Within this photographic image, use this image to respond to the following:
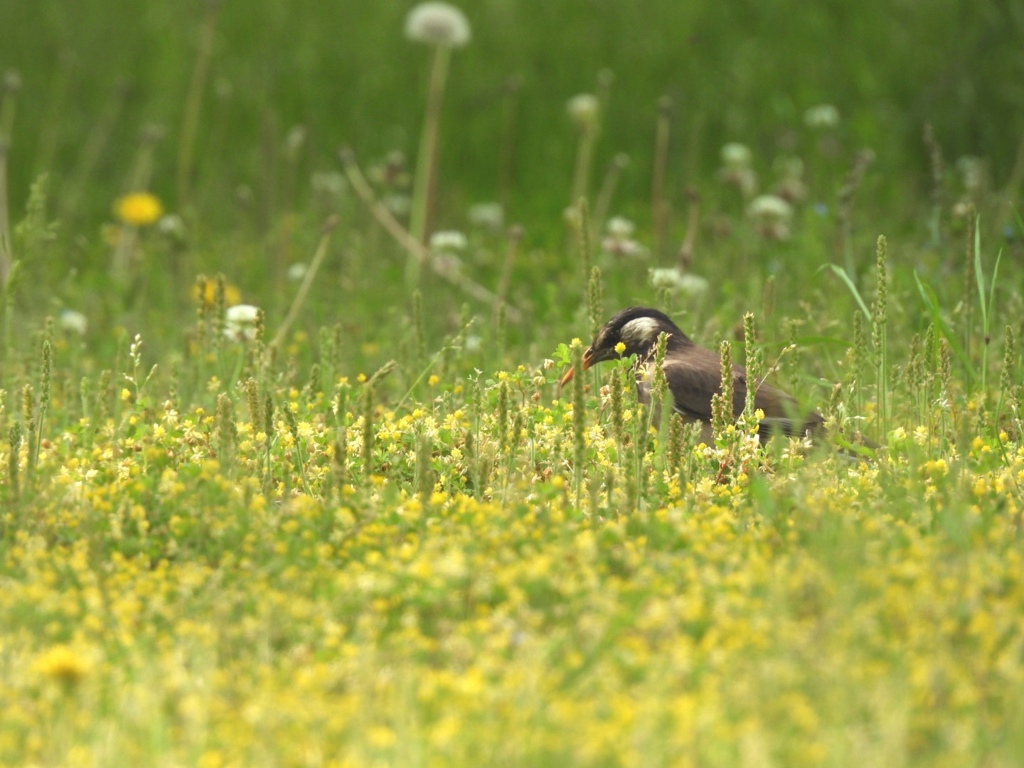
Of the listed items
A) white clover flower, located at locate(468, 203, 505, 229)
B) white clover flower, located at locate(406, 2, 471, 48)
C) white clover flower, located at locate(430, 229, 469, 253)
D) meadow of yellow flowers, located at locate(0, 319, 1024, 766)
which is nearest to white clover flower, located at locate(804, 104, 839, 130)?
white clover flower, located at locate(468, 203, 505, 229)

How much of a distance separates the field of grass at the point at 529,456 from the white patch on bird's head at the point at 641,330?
15cm

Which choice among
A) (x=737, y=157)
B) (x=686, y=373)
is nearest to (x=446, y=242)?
(x=737, y=157)

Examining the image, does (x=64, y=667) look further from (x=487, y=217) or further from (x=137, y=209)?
(x=487, y=217)

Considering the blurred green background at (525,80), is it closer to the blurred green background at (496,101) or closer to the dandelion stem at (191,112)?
the blurred green background at (496,101)

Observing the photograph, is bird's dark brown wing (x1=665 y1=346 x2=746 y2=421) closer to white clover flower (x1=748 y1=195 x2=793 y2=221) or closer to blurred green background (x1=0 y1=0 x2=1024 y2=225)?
white clover flower (x1=748 y1=195 x2=793 y2=221)

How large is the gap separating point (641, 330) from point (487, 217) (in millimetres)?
4329

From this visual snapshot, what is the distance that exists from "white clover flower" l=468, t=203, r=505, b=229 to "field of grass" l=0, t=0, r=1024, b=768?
24mm

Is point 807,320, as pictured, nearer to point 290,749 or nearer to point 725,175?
point 725,175

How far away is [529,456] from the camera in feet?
18.0

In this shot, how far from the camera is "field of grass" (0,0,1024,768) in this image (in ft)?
10.9

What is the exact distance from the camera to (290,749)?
3.21m

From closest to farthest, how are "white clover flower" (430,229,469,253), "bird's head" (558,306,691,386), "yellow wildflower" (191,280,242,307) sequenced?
"yellow wildflower" (191,280,242,307) → "bird's head" (558,306,691,386) → "white clover flower" (430,229,469,253)

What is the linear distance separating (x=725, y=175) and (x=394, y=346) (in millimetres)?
3304

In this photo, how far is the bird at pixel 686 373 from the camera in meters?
6.16
